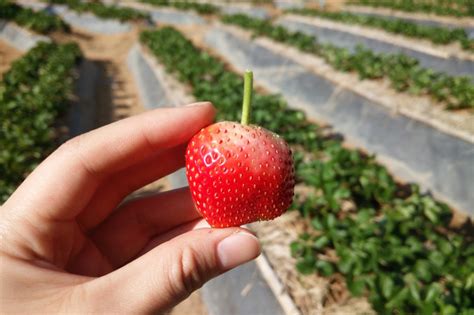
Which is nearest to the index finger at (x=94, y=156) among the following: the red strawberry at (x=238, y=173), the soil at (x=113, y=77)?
the red strawberry at (x=238, y=173)

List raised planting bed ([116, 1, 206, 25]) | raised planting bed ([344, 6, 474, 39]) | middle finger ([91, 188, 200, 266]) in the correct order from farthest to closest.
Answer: raised planting bed ([116, 1, 206, 25])
raised planting bed ([344, 6, 474, 39])
middle finger ([91, 188, 200, 266])

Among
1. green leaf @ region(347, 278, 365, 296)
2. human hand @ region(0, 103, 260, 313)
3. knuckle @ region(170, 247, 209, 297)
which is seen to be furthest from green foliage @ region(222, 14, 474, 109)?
knuckle @ region(170, 247, 209, 297)

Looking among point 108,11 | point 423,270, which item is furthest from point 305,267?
point 108,11

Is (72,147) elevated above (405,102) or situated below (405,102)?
above

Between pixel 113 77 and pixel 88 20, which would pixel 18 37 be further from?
pixel 88 20

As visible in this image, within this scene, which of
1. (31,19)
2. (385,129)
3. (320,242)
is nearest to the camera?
(320,242)

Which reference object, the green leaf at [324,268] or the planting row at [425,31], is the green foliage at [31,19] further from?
the green leaf at [324,268]

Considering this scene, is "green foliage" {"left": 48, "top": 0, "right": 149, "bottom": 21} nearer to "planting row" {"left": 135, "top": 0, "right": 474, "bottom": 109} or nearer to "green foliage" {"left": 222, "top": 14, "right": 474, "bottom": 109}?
"planting row" {"left": 135, "top": 0, "right": 474, "bottom": 109}

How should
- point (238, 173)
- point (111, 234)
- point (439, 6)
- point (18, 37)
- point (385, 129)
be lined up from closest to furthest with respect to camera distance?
point (238, 173) < point (111, 234) < point (385, 129) < point (18, 37) < point (439, 6)
